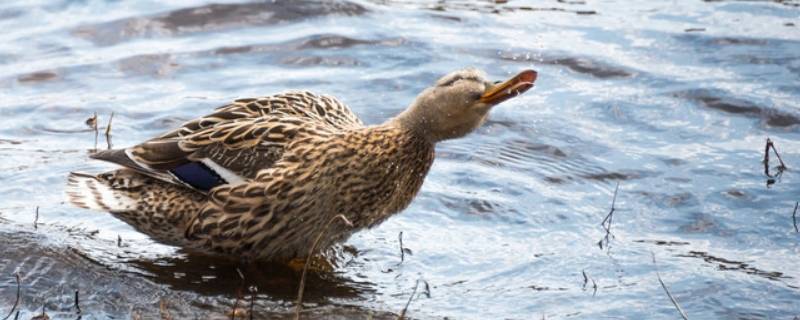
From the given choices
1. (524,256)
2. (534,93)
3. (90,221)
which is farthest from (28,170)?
(534,93)

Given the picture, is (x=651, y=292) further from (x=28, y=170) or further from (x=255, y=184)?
(x=28, y=170)

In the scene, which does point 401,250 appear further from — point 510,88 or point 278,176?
point 510,88

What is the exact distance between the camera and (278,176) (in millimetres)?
7316

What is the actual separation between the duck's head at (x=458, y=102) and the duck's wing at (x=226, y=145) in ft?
1.75

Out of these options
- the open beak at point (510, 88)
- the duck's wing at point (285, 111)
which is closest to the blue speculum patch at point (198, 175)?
the duck's wing at point (285, 111)

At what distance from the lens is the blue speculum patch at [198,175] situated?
750 cm

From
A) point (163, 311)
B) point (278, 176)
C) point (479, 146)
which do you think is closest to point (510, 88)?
point (278, 176)

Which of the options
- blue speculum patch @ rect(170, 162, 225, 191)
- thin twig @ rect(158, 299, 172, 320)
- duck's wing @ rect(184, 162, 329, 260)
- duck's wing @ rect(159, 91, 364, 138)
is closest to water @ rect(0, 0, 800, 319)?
thin twig @ rect(158, 299, 172, 320)

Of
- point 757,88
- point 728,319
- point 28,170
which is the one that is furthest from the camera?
point 757,88

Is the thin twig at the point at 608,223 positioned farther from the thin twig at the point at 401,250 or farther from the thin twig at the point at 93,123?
the thin twig at the point at 93,123

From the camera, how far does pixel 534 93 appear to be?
1095 cm

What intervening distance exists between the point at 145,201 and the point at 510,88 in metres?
2.13

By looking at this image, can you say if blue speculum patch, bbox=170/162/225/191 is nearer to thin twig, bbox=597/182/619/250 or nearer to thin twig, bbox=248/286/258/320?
thin twig, bbox=248/286/258/320

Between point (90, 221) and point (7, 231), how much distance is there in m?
0.73
